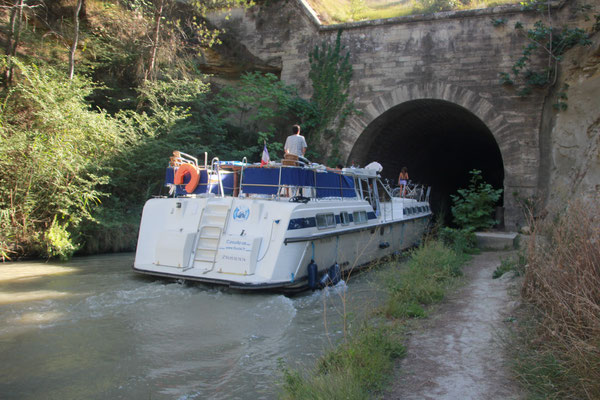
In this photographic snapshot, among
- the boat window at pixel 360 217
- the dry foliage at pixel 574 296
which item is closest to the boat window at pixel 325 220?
the boat window at pixel 360 217

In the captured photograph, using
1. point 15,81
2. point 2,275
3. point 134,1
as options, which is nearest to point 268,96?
point 134,1

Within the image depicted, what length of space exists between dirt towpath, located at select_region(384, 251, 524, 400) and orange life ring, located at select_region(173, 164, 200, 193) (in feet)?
16.5

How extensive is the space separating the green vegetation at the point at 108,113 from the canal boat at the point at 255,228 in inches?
119

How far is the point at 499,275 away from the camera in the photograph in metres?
7.59

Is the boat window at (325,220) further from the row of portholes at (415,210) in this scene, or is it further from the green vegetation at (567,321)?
the row of portholes at (415,210)

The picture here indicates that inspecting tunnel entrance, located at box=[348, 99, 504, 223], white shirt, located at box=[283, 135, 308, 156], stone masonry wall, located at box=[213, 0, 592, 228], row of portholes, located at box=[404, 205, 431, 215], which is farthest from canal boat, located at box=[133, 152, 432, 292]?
tunnel entrance, located at box=[348, 99, 504, 223]

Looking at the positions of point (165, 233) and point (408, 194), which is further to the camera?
point (408, 194)

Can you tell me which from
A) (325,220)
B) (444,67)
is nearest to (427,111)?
(444,67)

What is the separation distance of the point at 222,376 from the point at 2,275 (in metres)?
6.04

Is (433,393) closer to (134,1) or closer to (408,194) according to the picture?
(408,194)

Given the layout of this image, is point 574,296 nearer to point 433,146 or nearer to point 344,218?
point 344,218

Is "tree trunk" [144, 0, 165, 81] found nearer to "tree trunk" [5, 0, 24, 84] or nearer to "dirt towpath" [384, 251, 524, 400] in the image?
"tree trunk" [5, 0, 24, 84]

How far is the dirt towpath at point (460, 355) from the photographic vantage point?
3426 mm

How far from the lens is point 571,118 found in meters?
12.5
